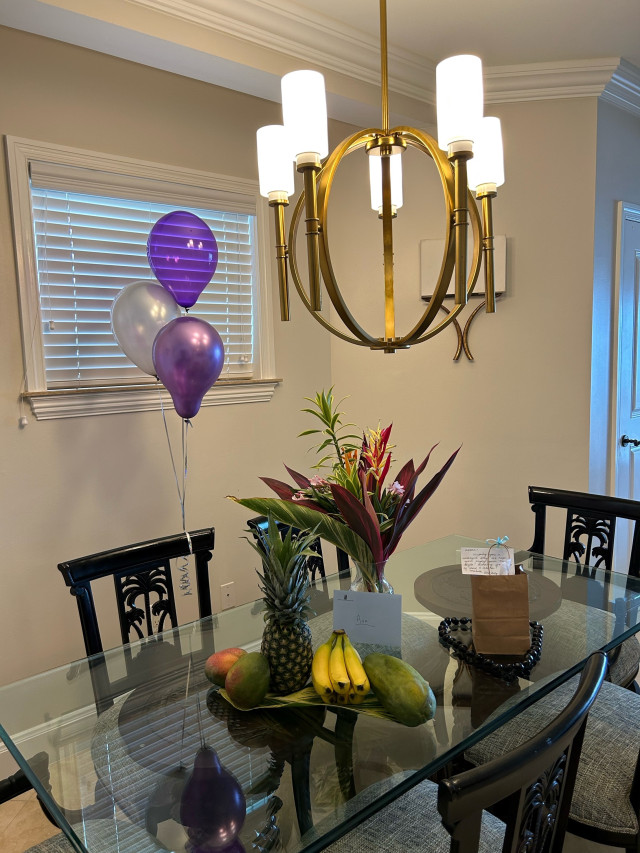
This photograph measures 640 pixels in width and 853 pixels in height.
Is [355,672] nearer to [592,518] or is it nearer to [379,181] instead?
[379,181]

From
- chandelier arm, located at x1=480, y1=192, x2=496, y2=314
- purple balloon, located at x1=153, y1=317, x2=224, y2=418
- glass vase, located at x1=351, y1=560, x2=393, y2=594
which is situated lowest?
glass vase, located at x1=351, y1=560, x2=393, y2=594

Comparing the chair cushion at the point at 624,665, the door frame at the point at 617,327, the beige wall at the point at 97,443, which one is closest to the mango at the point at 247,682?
the chair cushion at the point at 624,665

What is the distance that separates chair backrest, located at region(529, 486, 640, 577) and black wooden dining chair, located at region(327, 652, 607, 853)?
3.93 feet

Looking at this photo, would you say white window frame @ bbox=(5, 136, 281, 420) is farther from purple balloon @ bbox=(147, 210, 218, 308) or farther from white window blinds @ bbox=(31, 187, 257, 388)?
purple balloon @ bbox=(147, 210, 218, 308)

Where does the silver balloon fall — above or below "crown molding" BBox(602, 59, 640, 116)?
below

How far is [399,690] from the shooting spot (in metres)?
1.25

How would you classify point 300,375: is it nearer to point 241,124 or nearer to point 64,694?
point 241,124

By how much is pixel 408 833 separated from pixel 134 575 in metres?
1.09

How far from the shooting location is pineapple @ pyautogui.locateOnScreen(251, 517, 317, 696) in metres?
1.32

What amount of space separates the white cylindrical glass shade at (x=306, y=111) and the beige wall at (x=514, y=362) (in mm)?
2110

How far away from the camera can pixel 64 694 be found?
60.4 inches

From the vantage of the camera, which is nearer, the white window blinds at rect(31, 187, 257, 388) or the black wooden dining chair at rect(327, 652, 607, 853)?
the black wooden dining chair at rect(327, 652, 607, 853)

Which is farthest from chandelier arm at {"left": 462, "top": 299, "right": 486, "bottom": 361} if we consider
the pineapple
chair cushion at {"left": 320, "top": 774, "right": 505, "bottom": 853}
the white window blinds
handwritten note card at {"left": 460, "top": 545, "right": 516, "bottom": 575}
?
chair cushion at {"left": 320, "top": 774, "right": 505, "bottom": 853}

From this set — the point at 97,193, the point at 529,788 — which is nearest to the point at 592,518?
the point at 529,788
